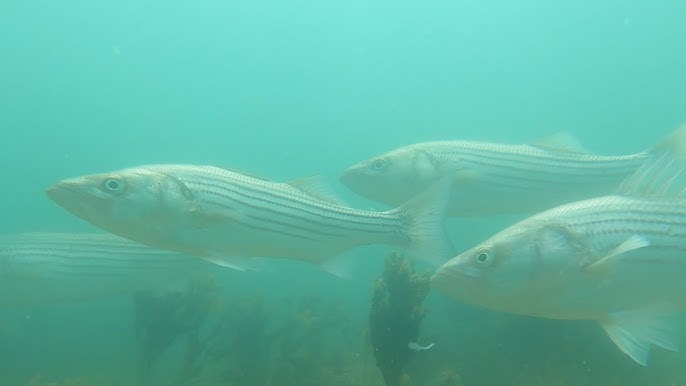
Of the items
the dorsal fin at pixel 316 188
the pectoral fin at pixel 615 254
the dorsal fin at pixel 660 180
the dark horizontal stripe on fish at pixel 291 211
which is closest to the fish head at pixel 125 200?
the dark horizontal stripe on fish at pixel 291 211

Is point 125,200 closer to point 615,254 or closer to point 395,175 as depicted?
point 395,175

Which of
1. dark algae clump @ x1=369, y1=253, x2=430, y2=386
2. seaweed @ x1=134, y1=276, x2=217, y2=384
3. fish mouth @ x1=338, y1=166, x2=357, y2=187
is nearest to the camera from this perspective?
dark algae clump @ x1=369, y1=253, x2=430, y2=386

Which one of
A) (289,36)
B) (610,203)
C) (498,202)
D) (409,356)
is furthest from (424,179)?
(289,36)

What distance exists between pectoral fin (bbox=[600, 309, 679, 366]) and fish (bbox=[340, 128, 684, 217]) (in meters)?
3.65

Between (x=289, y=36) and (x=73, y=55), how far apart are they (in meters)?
26.7

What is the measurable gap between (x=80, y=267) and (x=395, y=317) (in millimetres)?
5409

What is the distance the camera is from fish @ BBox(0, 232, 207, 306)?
754 cm

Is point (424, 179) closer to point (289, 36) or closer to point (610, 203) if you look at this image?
point (610, 203)

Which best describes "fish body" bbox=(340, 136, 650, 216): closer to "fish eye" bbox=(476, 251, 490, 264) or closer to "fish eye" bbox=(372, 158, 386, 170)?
"fish eye" bbox=(372, 158, 386, 170)

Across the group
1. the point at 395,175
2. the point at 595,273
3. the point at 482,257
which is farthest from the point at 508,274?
the point at 395,175

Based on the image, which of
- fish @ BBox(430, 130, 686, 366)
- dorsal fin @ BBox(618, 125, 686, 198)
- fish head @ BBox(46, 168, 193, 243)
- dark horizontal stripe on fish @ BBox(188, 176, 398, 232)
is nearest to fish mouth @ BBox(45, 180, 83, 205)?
fish head @ BBox(46, 168, 193, 243)

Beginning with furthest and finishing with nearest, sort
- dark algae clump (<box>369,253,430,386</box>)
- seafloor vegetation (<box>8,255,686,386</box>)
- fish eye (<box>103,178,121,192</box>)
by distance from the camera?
seafloor vegetation (<box>8,255,686,386</box>)
dark algae clump (<box>369,253,430,386</box>)
fish eye (<box>103,178,121,192</box>)

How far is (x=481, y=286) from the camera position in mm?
3279

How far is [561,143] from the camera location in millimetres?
7285
